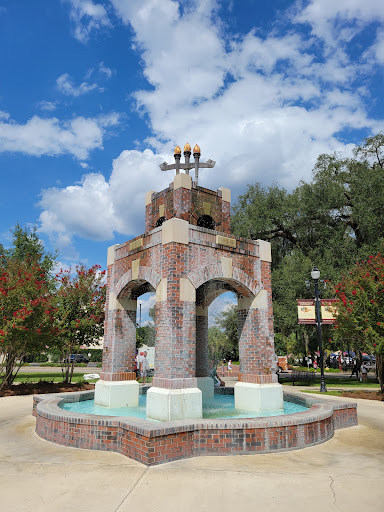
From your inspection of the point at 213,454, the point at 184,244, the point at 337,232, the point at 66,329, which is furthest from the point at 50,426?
the point at 337,232

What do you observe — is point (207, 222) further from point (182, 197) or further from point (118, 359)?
point (118, 359)

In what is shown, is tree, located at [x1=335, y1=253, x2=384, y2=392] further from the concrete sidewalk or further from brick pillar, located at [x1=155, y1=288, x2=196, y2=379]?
brick pillar, located at [x1=155, y1=288, x2=196, y2=379]

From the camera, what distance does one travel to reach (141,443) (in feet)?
21.4

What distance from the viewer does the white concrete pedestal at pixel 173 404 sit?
27.6 ft

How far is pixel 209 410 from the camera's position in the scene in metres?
10.4

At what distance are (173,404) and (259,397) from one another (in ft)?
8.97

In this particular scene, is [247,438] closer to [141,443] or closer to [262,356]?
[141,443]

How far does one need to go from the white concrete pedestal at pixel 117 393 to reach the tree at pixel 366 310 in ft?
32.4

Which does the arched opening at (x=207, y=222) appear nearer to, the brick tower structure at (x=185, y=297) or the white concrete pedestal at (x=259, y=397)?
the brick tower structure at (x=185, y=297)

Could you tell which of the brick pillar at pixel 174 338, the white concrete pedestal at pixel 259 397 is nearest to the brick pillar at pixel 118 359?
the brick pillar at pixel 174 338

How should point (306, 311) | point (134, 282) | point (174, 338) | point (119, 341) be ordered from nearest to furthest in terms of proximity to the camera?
point (174, 338) → point (134, 282) → point (119, 341) → point (306, 311)

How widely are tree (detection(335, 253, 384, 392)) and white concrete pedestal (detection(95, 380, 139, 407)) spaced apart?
9.89 meters

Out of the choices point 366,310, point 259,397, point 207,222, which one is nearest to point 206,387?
point 259,397

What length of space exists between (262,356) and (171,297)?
10.9 ft
